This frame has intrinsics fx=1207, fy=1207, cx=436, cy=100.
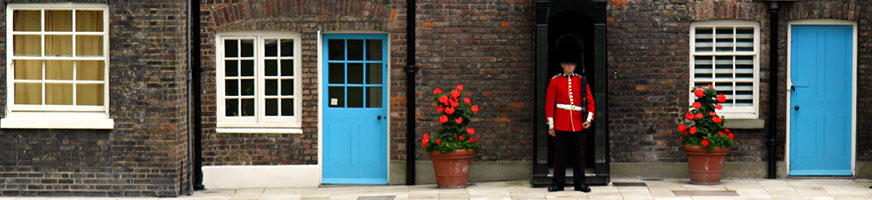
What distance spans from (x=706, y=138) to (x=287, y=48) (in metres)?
4.85

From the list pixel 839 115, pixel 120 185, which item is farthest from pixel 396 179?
pixel 839 115

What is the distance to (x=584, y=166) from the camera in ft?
43.7

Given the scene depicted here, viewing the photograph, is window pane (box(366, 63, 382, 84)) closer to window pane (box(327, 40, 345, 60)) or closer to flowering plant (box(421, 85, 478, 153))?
window pane (box(327, 40, 345, 60))

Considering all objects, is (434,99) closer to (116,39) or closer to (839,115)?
(116,39)

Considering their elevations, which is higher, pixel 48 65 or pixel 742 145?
pixel 48 65

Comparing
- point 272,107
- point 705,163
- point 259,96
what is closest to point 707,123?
point 705,163

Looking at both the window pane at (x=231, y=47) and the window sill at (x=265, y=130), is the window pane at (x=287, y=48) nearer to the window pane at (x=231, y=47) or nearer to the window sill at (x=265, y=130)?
the window pane at (x=231, y=47)

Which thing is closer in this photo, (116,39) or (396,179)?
(116,39)

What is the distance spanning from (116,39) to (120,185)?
161 centimetres

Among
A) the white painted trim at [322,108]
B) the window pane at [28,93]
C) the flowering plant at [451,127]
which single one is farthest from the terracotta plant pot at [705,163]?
the window pane at [28,93]

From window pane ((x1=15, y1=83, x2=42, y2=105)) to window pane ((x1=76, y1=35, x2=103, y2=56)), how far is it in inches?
25.2

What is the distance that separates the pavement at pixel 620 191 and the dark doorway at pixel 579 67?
0.29 meters

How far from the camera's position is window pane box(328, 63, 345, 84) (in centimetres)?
1401

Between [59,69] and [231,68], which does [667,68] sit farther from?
[59,69]
